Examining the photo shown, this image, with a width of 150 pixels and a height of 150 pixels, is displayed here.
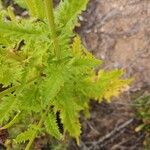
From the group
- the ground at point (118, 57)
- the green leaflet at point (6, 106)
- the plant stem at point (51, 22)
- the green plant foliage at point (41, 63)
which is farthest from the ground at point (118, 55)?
the plant stem at point (51, 22)

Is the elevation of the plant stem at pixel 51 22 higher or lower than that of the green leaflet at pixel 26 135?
higher

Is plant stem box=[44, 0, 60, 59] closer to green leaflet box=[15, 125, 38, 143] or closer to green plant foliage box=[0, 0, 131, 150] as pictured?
green plant foliage box=[0, 0, 131, 150]

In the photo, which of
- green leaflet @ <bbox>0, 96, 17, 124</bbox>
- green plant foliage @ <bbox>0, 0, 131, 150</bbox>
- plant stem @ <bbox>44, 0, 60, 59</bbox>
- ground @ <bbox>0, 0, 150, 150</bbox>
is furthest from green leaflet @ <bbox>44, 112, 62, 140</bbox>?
ground @ <bbox>0, 0, 150, 150</bbox>

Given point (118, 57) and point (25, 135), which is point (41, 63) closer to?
point (25, 135)

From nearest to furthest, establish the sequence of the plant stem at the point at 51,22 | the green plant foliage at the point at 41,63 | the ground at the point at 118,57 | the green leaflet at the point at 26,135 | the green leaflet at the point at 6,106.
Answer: the plant stem at the point at 51,22 < the green plant foliage at the point at 41,63 < the green leaflet at the point at 6,106 < the green leaflet at the point at 26,135 < the ground at the point at 118,57

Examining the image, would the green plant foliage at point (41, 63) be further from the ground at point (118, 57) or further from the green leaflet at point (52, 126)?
the ground at point (118, 57)

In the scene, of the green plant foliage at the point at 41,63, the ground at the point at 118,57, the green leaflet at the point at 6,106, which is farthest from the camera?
the ground at the point at 118,57
